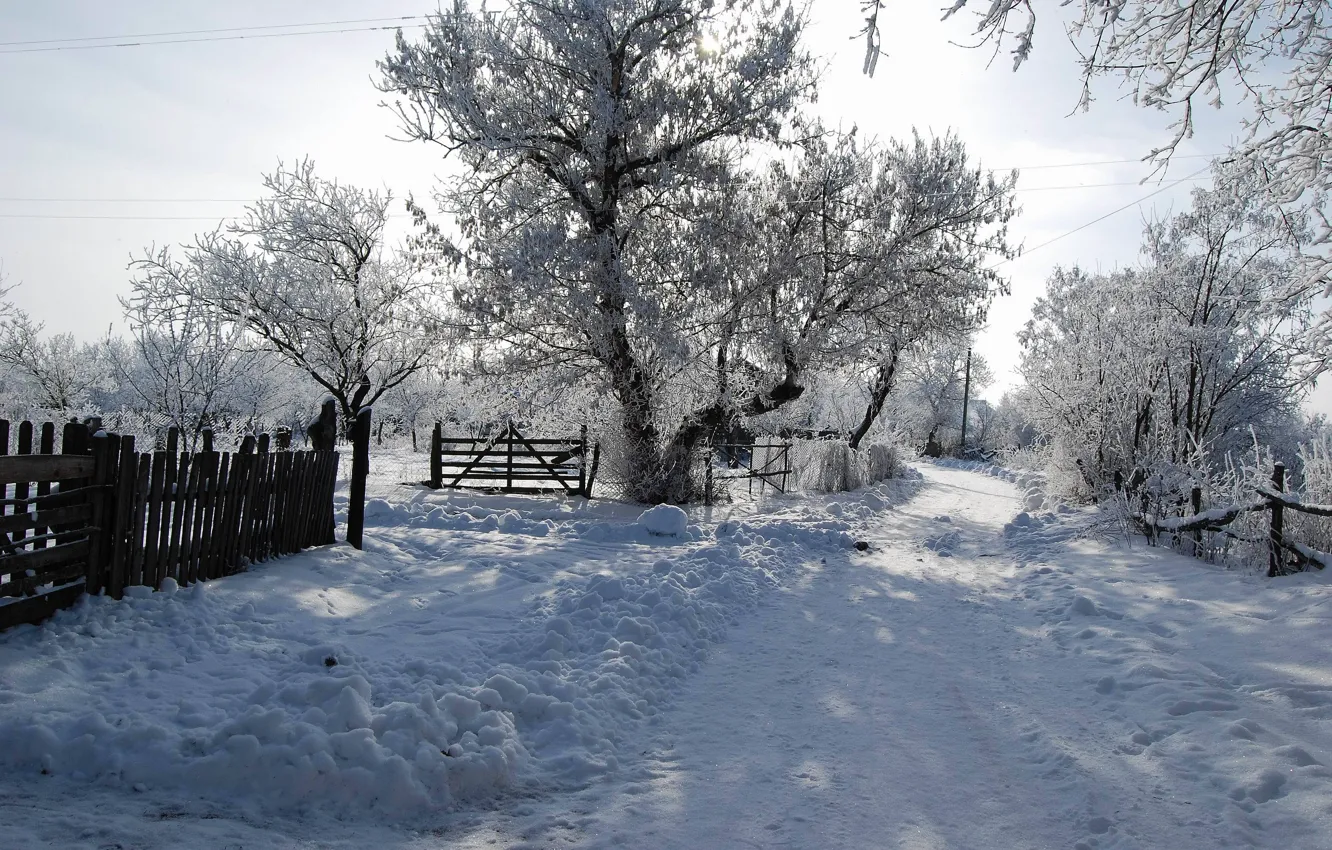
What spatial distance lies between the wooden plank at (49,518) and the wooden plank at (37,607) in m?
0.47

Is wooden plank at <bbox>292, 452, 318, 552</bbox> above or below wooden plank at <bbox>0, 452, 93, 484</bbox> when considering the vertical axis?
below

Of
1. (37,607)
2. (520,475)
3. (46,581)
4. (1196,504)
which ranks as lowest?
(37,607)

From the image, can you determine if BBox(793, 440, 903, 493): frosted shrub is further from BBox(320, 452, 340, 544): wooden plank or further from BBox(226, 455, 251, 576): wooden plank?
BBox(226, 455, 251, 576): wooden plank

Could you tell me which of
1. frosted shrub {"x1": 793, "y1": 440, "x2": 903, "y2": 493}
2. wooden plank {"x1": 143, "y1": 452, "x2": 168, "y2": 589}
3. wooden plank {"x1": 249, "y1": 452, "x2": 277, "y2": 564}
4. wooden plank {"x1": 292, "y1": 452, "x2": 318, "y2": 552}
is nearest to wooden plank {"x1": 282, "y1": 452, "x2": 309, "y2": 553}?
wooden plank {"x1": 292, "y1": 452, "x2": 318, "y2": 552}

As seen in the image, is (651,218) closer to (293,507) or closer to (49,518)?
(293,507)

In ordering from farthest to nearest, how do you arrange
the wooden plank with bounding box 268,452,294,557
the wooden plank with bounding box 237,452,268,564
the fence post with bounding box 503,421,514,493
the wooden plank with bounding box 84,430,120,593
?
the fence post with bounding box 503,421,514,493, the wooden plank with bounding box 268,452,294,557, the wooden plank with bounding box 237,452,268,564, the wooden plank with bounding box 84,430,120,593

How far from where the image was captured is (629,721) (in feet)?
16.0

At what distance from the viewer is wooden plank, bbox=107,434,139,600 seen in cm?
551

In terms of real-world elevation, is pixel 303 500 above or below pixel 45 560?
above

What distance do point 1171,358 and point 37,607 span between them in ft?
56.0

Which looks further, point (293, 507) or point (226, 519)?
point (293, 507)

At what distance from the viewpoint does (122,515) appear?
5.55m

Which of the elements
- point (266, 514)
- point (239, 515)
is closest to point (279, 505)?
point (266, 514)

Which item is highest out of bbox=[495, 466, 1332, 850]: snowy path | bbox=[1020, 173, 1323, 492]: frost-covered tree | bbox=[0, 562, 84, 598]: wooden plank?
bbox=[1020, 173, 1323, 492]: frost-covered tree
